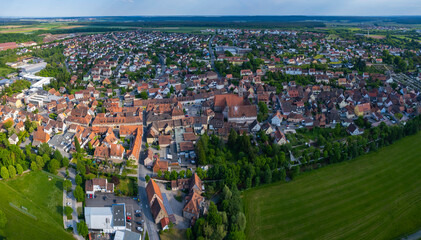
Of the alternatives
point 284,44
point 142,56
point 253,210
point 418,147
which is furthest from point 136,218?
point 284,44

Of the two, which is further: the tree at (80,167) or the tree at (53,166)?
the tree at (53,166)

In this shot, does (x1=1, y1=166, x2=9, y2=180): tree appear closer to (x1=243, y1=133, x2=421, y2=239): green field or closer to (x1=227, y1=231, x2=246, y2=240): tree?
(x1=227, y1=231, x2=246, y2=240): tree

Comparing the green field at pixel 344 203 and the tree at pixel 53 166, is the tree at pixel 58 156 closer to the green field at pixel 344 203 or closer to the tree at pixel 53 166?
the tree at pixel 53 166

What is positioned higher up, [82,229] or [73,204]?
[82,229]

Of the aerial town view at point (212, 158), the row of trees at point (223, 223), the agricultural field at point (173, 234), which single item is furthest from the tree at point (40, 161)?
the row of trees at point (223, 223)

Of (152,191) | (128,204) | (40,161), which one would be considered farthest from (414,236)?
(40,161)

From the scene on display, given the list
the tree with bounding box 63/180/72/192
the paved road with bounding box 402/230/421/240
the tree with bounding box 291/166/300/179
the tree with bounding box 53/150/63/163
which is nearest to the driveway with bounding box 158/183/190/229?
the tree with bounding box 63/180/72/192

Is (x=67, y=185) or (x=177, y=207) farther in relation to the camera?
(x=67, y=185)

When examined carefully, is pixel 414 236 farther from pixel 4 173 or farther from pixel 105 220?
pixel 4 173
